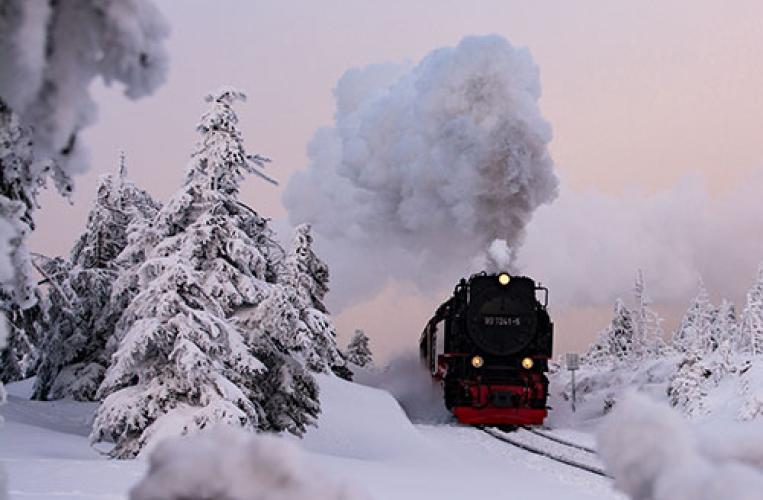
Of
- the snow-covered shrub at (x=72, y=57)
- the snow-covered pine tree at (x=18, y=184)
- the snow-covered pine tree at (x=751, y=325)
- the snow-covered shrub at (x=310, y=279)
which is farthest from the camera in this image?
the snow-covered pine tree at (x=751, y=325)

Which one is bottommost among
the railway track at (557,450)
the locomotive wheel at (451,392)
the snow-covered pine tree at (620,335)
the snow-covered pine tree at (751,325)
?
the railway track at (557,450)

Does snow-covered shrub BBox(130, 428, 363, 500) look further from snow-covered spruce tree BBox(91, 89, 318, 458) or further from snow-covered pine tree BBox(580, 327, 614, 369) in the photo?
snow-covered pine tree BBox(580, 327, 614, 369)

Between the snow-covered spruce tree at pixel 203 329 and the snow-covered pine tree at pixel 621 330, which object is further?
the snow-covered pine tree at pixel 621 330

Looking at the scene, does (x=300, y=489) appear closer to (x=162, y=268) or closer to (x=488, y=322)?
(x=162, y=268)

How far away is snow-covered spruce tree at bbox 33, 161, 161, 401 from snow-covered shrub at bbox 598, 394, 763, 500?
27.4 m

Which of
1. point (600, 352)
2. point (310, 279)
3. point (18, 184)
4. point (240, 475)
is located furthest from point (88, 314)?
point (600, 352)

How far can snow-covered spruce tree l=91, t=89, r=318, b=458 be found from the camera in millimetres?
16344

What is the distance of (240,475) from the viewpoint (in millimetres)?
1481

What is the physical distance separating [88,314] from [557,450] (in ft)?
52.6

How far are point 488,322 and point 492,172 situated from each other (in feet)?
28.0

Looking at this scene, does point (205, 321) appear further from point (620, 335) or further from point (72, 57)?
point (620, 335)

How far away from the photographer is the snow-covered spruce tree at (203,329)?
643 inches

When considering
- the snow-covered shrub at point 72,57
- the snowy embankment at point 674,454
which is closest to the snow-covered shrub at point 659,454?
the snowy embankment at point 674,454

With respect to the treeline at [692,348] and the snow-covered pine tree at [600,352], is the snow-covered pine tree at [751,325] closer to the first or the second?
the treeline at [692,348]
